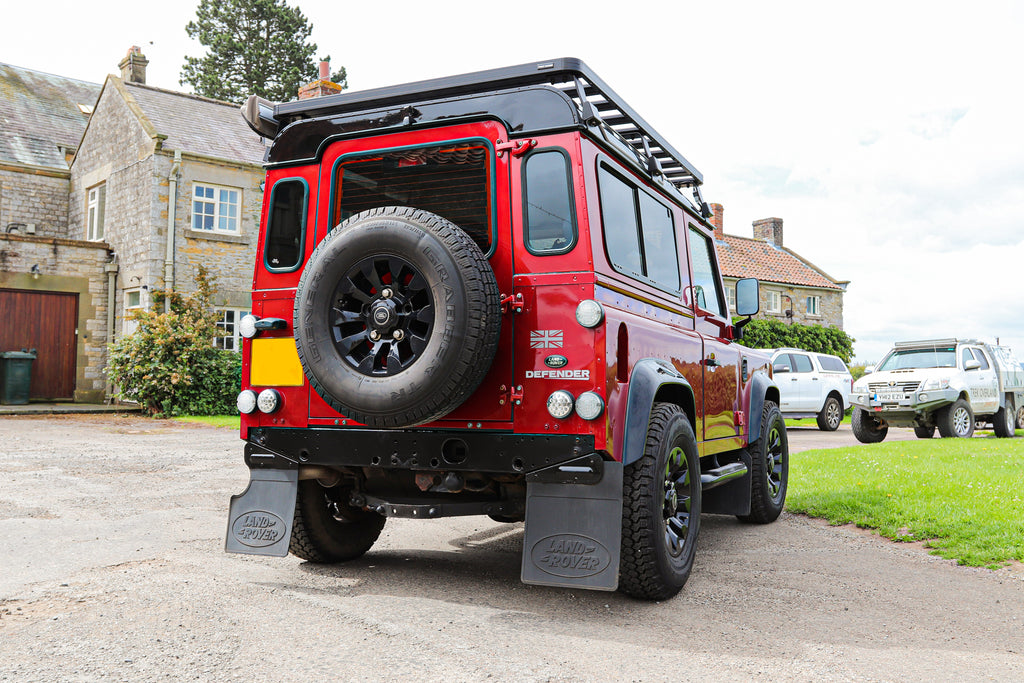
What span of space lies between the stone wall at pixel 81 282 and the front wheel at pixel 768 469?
18.6m

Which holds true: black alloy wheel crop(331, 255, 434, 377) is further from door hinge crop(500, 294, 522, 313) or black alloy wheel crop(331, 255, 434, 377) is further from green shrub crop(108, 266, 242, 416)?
green shrub crop(108, 266, 242, 416)

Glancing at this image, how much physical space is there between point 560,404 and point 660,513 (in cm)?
82

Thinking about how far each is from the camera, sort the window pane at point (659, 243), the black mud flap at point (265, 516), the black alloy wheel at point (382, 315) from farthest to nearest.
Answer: the window pane at point (659, 243)
the black mud flap at point (265, 516)
the black alloy wheel at point (382, 315)

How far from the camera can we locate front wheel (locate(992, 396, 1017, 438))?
1719cm

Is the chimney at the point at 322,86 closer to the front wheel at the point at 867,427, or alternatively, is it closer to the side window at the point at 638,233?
the front wheel at the point at 867,427

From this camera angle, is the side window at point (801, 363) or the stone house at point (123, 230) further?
the stone house at point (123, 230)

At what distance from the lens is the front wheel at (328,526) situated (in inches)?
195

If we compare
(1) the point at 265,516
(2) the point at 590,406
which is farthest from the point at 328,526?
(2) the point at 590,406

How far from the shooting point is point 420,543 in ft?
19.7

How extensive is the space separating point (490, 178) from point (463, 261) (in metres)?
0.66

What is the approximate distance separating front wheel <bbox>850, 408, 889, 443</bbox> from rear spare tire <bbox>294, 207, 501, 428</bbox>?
13280 mm

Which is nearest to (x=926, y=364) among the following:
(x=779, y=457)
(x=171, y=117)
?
(x=779, y=457)

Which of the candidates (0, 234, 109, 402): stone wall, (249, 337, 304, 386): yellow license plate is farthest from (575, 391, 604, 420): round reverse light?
(0, 234, 109, 402): stone wall

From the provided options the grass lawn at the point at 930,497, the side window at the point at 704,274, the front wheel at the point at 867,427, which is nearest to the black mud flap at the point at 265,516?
the side window at the point at 704,274
